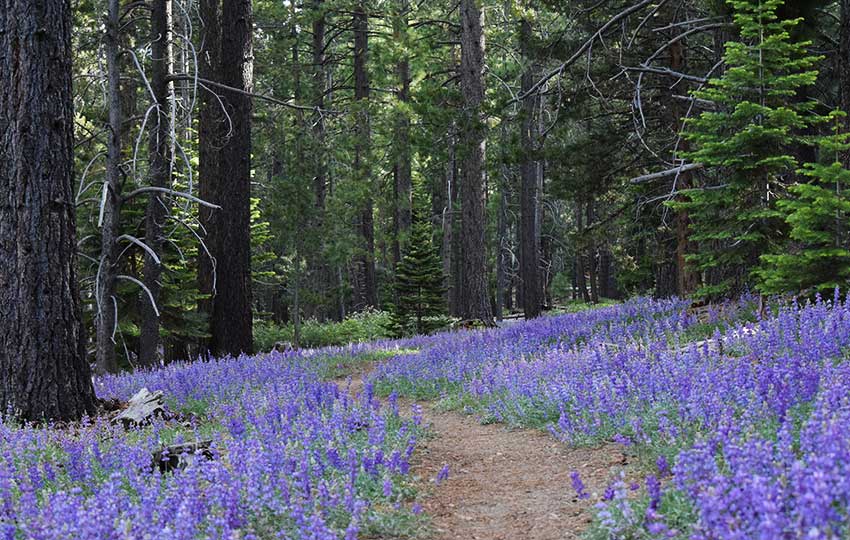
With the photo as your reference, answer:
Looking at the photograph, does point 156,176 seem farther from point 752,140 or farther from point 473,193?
point 473,193

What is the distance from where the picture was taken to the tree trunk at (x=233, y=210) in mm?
12805

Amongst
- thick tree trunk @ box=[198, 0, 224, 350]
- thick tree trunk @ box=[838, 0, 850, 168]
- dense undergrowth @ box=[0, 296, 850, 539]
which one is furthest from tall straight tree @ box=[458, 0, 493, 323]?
dense undergrowth @ box=[0, 296, 850, 539]

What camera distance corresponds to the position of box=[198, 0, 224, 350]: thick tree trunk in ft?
42.2

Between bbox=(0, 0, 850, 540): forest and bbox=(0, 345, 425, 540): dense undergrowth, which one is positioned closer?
bbox=(0, 345, 425, 540): dense undergrowth

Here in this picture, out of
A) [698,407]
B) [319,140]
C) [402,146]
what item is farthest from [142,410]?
[319,140]

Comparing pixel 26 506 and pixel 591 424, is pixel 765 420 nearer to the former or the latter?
pixel 591 424

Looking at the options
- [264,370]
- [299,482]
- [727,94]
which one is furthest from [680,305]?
[299,482]

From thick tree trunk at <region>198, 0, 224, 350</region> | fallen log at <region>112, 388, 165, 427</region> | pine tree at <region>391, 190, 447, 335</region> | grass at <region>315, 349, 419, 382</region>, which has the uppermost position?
thick tree trunk at <region>198, 0, 224, 350</region>

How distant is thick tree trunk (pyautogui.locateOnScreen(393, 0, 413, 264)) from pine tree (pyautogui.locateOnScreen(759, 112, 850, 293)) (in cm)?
960

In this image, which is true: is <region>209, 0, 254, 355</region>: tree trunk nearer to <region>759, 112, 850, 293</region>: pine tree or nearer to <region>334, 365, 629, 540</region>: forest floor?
<region>334, 365, 629, 540</region>: forest floor

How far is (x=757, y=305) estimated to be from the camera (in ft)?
30.3

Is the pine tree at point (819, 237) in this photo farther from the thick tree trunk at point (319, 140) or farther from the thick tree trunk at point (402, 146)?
the thick tree trunk at point (319, 140)

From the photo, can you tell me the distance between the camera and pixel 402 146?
16766 mm

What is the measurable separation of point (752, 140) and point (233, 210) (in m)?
8.31
